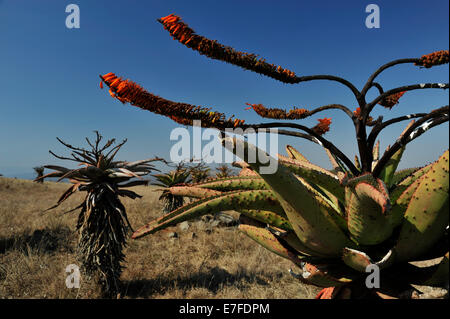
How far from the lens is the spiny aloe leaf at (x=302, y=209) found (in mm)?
629

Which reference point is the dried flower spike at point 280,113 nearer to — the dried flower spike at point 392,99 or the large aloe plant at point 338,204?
the large aloe plant at point 338,204

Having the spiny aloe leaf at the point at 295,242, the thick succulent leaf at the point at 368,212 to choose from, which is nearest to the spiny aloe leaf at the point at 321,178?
the thick succulent leaf at the point at 368,212

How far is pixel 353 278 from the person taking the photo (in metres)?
0.89

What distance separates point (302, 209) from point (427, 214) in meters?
0.36

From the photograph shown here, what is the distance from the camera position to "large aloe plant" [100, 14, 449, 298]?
0.71 meters

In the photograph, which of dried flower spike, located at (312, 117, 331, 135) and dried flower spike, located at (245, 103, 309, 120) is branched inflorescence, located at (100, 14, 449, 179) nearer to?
dried flower spike, located at (245, 103, 309, 120)

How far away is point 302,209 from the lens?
753 mm

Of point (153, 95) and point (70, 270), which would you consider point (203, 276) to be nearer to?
point (70, 270)

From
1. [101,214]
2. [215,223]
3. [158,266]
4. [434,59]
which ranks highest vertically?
[434,59]

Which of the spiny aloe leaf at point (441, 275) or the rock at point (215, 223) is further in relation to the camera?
the rock at point (215, 223)

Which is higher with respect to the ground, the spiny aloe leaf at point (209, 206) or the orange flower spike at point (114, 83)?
the orange flower spike at point (114, 83)

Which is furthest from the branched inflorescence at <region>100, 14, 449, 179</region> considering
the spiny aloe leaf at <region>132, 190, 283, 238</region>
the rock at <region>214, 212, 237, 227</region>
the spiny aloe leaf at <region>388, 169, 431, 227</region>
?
the rock at <region>214, 212, 237, 227</region>

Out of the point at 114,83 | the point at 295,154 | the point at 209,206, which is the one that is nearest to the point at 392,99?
the point at 295,154

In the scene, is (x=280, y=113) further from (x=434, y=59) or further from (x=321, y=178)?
(x=434, y=59)
